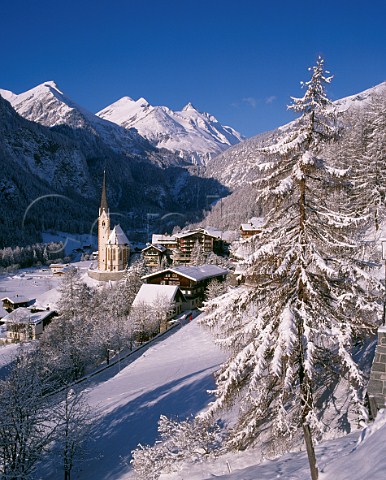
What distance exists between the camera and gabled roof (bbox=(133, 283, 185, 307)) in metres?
47.2

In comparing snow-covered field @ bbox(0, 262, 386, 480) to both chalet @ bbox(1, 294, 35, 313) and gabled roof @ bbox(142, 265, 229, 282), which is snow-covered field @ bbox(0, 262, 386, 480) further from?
chalet @ bbox(1, 294, 35, 313)

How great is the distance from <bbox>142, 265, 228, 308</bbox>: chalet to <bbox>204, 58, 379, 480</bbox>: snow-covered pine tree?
44.3m

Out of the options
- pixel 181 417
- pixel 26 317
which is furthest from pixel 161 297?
pixel 181 417

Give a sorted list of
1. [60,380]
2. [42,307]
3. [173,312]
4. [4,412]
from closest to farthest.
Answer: [4,412]
[60,380]
[173,312]
[42,307]

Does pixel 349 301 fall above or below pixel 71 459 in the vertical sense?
above

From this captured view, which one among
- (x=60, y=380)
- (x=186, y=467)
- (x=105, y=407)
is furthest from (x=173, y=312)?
(x=186, y=467)

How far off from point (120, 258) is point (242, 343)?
7671 centimetres

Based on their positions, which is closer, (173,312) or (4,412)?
(4,412)

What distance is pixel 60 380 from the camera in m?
34.5

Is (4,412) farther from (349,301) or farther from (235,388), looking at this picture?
(349,301)

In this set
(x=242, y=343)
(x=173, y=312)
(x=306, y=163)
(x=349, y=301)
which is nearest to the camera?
(x=306, y=163)

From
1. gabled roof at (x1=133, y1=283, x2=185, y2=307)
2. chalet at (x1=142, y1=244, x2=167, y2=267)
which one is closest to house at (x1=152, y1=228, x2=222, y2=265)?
chalet at (x1=142, y1=244, x2=167, y2=267)

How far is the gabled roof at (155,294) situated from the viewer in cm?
4719

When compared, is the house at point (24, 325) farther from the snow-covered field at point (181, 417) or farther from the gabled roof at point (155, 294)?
the snow-covered field at point (181, 417)
